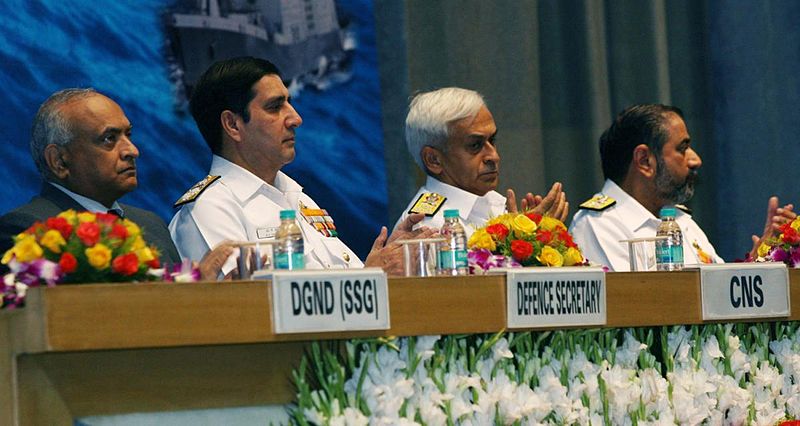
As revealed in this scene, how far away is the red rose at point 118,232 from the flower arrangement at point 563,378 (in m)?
0.44

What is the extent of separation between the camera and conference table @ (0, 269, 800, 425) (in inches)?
97.3

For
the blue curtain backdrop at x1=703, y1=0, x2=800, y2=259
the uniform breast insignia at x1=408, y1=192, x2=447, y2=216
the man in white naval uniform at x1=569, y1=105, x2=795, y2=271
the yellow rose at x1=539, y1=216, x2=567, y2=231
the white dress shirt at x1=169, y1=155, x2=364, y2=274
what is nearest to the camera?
the yellow rose at x1=539, y1=216, x2=567, y2=231

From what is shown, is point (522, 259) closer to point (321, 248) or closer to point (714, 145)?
point (321, 248)

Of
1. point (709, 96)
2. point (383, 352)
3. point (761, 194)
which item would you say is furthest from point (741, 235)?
point (383, 352)

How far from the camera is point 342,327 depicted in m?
2.74

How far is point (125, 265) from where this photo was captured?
2590mm

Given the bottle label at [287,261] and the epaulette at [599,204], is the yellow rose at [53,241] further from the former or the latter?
the epaulette at [599,204]

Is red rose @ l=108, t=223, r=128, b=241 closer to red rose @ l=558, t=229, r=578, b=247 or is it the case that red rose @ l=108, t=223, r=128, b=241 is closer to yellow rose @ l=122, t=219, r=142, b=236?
yellow rose @ l=122, t=219, r=142, b=236

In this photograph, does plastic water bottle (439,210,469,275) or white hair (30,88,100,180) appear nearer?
plastic water bottle (439,210,469,275)

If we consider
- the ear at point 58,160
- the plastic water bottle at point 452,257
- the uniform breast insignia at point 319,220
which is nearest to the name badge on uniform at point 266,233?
the uniform breast insignia at point 319,220

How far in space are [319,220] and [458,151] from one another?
2.34 feet

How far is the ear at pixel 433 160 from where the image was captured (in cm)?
468

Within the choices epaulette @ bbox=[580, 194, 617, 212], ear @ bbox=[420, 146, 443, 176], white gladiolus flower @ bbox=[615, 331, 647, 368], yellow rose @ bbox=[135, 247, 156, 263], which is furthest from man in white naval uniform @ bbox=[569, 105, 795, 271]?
yellow rose @ bbox=[135, 247, 156, 263]

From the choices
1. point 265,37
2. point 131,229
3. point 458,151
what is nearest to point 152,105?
point 265,37
